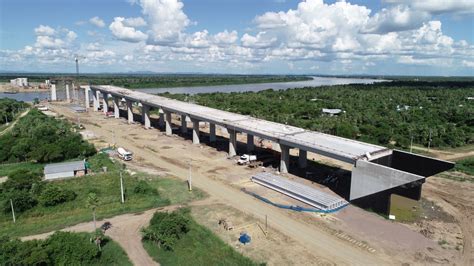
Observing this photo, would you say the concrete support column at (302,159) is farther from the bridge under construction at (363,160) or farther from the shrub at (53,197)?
the shrub at (53,197)

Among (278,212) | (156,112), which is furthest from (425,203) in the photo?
(156,112)

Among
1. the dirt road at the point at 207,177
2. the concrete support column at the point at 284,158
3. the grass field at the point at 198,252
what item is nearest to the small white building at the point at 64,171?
the dirt road at the point at 207,177

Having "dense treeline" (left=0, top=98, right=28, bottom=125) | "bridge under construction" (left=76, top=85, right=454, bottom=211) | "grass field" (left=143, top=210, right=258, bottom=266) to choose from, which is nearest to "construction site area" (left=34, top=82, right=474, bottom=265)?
"bridge under construction" (left=76, top=85, right=454, bottom=211)

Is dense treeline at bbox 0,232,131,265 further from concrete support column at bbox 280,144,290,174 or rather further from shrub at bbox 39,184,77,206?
concrete support column at bbox 280,144,290,174

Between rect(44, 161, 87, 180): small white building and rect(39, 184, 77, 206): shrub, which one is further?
rect(44, 161, 87, 180): small white building

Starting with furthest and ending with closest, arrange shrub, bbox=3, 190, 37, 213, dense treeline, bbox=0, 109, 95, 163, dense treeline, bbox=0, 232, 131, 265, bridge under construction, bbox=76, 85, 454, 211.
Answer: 1. dense treeline, bbox=0, 109, 95, 163
2. bridge under construction, bbox=76, 85, 454, 211
3. shrub, bbox=3, 190, 37, 213
4. dense treeline, bbox=0, 232, 131, 265

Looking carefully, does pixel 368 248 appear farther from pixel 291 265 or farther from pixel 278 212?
pixel 278 212

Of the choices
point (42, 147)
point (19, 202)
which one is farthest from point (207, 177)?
point (42, 147)
